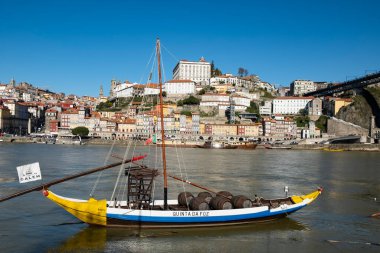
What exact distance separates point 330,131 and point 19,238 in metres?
91.6

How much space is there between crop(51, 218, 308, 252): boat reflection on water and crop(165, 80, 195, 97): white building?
329ft

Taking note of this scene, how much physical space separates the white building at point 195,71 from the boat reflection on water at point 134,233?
11209 cm

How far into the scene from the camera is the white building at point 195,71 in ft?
414

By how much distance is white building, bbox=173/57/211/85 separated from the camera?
126 meters

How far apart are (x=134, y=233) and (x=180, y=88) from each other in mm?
102405

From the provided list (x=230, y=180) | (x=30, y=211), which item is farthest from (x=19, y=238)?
(x=230, y=180)

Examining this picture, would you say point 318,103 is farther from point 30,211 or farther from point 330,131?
point 30,211

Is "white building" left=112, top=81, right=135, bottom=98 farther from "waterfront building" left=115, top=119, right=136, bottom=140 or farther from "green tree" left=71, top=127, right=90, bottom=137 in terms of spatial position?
"green tree" left=71, top=127, right=90, bottom=137

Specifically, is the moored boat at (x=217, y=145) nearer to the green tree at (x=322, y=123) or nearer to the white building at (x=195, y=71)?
the green tree at (x=322, y=123)

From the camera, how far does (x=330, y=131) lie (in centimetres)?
9669

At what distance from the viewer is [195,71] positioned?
127 meters

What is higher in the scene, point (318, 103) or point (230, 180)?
point (318, 103)

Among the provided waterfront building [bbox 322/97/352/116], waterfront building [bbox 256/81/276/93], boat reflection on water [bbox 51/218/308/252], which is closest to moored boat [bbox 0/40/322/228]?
boat reflection on water [bbox 51/218/308/252]

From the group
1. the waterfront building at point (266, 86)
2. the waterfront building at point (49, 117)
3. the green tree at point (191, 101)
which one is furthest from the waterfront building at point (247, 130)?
the waterfront building at point (49, 117)
